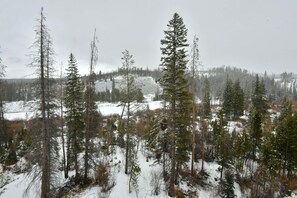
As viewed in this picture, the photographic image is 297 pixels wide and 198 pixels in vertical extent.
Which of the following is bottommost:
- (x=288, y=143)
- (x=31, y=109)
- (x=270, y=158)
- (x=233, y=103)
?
(x=270, y=158)

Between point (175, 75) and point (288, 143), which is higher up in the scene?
point (175, 75)

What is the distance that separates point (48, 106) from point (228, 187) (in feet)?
58.4

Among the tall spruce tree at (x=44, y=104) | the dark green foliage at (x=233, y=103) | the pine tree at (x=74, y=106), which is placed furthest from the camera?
the dark green foliage at (x=233, y=103)

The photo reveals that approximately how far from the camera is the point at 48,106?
12.7 m

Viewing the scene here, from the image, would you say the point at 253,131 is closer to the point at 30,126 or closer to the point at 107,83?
the point at 30,126

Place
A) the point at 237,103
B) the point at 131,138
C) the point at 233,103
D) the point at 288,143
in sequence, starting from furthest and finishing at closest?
1. the point at 233,103
2. the point at 237,103
3. the point at 288,143
4. the point at 131,138

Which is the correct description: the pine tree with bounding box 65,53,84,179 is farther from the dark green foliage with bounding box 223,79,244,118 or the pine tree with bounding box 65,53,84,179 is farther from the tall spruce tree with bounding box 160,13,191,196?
the dark green foliage with bounding box 223,79,244,118

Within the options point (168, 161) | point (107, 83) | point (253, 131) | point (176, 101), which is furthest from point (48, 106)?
point (107, 83)

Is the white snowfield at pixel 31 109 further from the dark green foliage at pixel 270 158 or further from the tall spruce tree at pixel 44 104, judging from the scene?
the dark green foliage at pixel 270 158

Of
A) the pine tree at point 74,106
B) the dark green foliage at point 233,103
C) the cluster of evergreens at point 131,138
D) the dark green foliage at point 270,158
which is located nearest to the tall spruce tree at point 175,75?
the cluster of evergreens at point 131,138

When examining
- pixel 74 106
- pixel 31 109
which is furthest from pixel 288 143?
pixel 31 109

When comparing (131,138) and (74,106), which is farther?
(131,138)

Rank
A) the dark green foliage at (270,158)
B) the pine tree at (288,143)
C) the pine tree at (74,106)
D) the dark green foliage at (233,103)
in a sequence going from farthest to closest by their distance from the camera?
1. the dark green foliage at (233,103)
2. the pine tree at (288,143)
3. the dark green foliage at (270,158)
4. the pine tree at (74,106)

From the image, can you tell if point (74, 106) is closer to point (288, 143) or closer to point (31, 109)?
point (31, 109)
